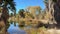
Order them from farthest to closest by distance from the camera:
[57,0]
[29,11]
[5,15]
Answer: [29,11] < [57,0] < [5,15]

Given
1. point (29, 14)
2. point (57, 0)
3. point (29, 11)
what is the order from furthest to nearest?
point (29, 11)
point (29, 14)
point (57, 0)

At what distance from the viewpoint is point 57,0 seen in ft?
161

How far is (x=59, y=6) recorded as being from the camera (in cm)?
4916

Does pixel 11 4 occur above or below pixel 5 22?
above

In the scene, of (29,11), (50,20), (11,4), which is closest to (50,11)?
(50,20)

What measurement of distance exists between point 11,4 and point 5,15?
246 centimetres

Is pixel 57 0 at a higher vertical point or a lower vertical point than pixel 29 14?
higher

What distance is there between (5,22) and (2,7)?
293 cm

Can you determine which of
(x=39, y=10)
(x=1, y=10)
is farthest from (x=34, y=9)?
(x=1, y=10)

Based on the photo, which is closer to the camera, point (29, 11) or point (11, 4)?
point (11, 4)

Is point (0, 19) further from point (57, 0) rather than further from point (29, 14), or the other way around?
point (29, 14)

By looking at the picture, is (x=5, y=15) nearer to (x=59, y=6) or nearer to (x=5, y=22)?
(x=5, y=22)

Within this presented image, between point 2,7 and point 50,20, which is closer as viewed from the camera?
point 2,7

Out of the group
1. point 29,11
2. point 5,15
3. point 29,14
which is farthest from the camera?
point 29,11
